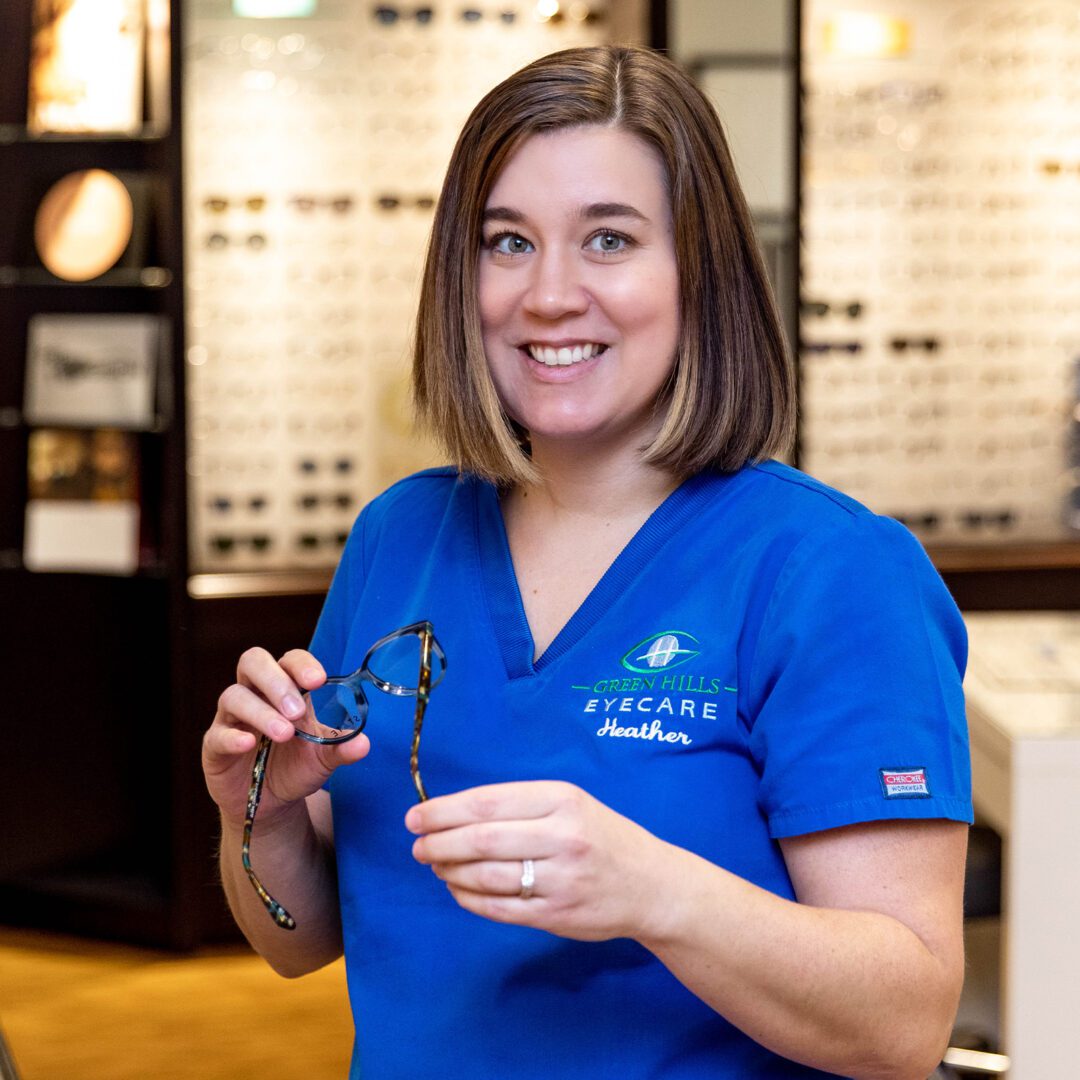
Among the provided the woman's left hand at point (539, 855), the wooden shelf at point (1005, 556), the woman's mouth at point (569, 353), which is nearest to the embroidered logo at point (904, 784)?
the woman's left hand at point (539, 855)

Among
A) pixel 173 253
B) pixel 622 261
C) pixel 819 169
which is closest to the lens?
pixel 622 261

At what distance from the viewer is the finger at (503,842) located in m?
1.09

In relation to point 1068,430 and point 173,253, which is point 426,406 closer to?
point 173,253

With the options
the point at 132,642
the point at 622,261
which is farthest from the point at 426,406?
the point at 132,642

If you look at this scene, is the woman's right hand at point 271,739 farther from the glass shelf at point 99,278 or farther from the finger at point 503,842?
the glass shelf at point 99,278

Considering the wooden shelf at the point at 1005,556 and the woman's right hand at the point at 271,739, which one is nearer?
the woman's right hand at the point at 271,739

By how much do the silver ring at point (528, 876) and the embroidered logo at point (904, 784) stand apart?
34 centimetres

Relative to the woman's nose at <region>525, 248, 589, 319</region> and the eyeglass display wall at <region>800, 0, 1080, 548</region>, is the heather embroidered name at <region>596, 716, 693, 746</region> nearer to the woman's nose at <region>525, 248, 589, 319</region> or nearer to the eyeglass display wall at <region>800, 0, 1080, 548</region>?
the woman's nose at <region>525, 248, 589, 319</region>

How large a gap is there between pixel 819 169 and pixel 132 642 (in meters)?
2.81

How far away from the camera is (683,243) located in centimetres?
149

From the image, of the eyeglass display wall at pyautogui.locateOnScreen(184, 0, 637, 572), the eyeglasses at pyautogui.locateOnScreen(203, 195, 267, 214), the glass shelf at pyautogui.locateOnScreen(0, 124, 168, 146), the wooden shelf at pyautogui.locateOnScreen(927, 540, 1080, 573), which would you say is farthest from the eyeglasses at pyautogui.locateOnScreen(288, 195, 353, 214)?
the wooden shelf at pyautogui.locateOnScreen(927, 540, 1080, 573)

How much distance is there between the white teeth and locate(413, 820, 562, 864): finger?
555mm

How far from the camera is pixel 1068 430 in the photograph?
555 cm

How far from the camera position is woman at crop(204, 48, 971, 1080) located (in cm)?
126
